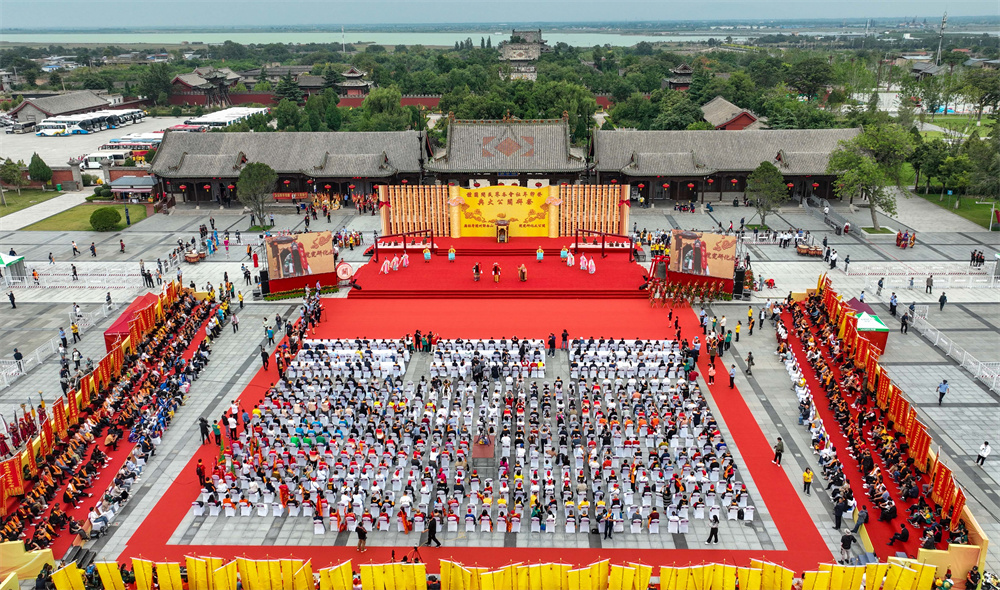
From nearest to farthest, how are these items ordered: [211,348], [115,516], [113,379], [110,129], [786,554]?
[786,554] → [115,516] → [113,379] → [211,348] → [110,129]

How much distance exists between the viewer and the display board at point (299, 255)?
128 feet

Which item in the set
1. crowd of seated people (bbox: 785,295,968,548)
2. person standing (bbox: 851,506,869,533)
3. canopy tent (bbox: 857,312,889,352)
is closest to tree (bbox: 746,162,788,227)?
crowd of seated people (bbox: 785,295,968,548)

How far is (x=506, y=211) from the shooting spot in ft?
154

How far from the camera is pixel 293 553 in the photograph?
20250mm

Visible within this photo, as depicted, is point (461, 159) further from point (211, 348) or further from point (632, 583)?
point (632, 583)

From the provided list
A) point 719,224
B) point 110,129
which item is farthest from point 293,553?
point 110,129

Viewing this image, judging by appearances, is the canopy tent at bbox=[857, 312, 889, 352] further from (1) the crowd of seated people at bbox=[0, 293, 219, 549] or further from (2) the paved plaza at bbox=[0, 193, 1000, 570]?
(1) the crowd of seated people at bbox=[0, 293, 219, 549]

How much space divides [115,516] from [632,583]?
50.4ft

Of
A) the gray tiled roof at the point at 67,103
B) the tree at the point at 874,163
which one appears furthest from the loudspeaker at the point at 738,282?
the gray tiled roof at the point at 67,103

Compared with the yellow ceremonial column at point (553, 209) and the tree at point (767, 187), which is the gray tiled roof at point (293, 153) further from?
the tree at point (767, 187)

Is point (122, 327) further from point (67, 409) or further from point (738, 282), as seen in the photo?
point (738, 282)

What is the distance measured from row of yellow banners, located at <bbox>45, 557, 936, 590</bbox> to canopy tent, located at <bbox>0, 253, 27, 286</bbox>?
2950 centimetres

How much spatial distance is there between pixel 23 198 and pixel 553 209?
158 feet

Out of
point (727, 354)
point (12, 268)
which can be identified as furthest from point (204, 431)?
point (12, 268)
